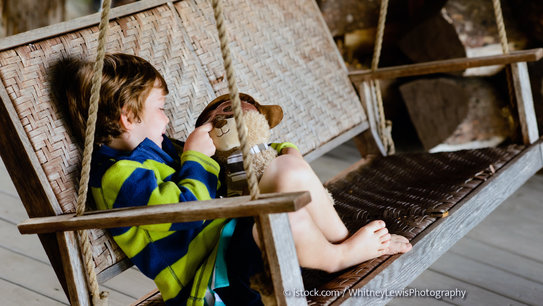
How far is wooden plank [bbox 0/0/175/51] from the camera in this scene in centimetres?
136

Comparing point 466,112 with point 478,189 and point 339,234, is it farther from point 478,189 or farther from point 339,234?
point 339,234

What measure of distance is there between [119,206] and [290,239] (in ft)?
1.32

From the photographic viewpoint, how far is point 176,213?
3.49ft

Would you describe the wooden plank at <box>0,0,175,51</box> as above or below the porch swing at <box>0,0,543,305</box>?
above

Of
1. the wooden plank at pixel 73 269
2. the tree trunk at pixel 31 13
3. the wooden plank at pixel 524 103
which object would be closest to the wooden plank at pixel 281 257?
the wooden plank at pixel 73 269

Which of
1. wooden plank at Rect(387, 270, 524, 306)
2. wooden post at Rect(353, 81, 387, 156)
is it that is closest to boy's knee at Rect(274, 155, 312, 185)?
wooden plank at Rect(387, 270, 524, 306)

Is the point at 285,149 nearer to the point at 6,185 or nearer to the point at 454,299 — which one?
the point at 454,299

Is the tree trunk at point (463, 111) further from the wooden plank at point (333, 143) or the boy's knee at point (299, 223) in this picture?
the boy's knee at point (299, 223)

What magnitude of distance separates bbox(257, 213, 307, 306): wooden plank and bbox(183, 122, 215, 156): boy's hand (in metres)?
0.36

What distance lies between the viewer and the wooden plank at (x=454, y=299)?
1851 mm

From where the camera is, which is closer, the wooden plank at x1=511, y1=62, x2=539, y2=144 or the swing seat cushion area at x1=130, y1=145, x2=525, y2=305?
the swing seat cushion area at x1=130, y1=145, x2=525, y2=305

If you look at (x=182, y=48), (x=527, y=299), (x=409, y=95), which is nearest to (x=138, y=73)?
(x=182, y=48)

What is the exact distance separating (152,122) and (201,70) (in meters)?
0.44

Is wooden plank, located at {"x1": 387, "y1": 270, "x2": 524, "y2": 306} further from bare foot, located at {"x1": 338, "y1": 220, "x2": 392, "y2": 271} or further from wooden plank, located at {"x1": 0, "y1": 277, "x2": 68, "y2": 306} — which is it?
wooden plank, located at {"x1": 0, "y1": 277, "x2": 68, "y2": 306}
